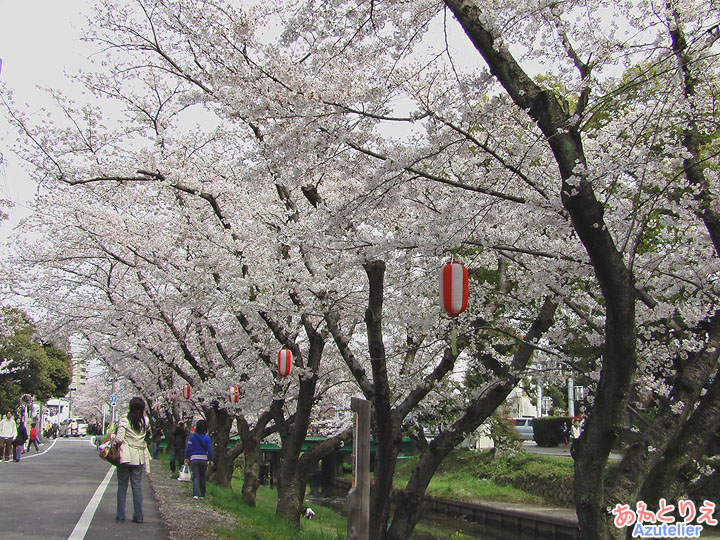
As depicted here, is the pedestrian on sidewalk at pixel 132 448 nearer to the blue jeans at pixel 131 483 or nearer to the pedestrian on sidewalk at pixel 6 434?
the blue jeans at pixel 131 483

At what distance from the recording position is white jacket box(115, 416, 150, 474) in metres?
8.08

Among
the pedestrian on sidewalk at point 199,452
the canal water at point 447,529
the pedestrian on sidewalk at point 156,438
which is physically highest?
the pedestrian on sidewalk at point 199,452

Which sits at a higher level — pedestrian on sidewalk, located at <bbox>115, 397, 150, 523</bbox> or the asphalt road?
pedestrian on sidewalk, located at <bbox>115, 397, 150, 523</bbox>

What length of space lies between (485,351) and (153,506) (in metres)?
6.11

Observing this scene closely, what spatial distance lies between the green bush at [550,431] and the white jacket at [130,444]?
30.0 meters

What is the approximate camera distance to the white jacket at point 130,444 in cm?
808

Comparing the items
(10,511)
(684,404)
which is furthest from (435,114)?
(10,511)

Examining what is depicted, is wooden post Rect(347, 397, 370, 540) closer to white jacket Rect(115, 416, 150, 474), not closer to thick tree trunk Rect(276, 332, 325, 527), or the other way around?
white jacket Rect(115, 416, 150, 474)

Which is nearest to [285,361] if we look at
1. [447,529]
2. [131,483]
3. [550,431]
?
[131,483]

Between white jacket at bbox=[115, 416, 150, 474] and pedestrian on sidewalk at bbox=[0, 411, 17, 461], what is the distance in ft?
46.7

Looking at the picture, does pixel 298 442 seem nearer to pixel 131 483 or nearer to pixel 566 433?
pixel 131 483

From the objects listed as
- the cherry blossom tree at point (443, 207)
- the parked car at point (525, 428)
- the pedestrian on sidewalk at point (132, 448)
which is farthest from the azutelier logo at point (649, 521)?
the parked car at point (525, 428)

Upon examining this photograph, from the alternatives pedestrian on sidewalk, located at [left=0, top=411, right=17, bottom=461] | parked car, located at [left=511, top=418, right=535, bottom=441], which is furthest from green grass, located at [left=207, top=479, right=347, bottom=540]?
parked car, located at [left=511, top=418, right=535, bottom=441]

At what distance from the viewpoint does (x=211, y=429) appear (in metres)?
21.4
